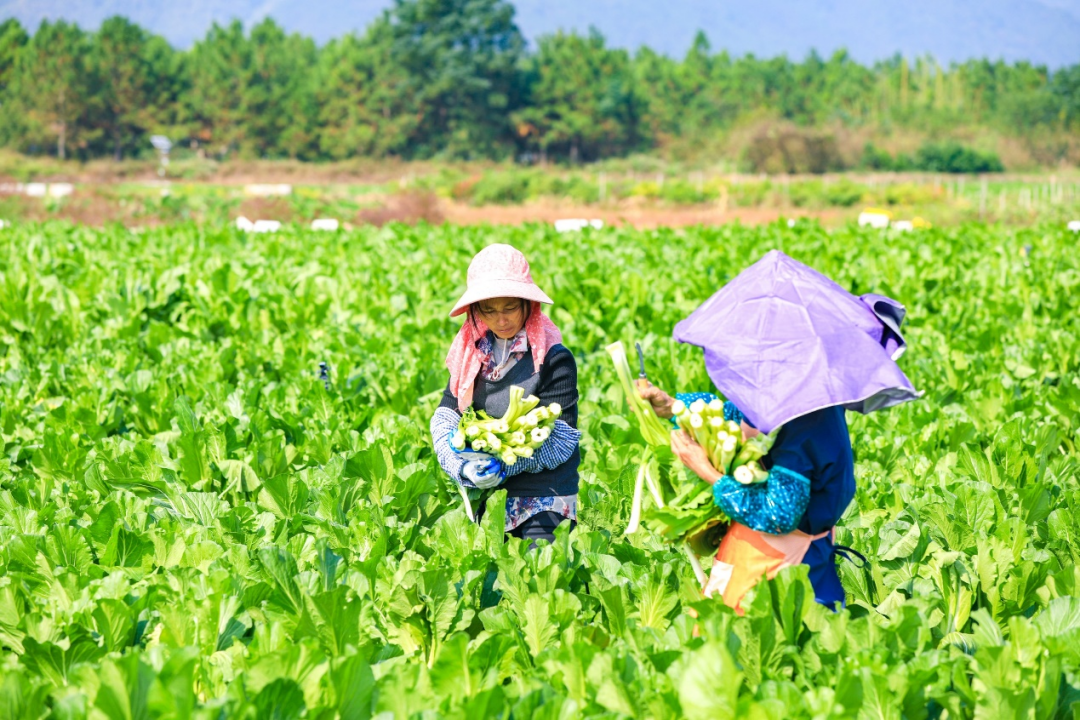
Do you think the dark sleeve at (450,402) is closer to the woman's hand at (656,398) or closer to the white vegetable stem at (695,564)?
the woman's hand at (656,398)

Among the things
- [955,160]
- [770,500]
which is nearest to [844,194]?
[955,160]

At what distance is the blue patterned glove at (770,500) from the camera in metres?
2.56

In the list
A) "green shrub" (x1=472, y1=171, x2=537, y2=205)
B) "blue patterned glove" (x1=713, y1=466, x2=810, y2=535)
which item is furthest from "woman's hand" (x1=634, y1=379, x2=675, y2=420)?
"green shrub" (x1=472, y1=171, x2=537, y2=205)

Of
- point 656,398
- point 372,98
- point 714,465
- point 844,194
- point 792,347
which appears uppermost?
point 372,98

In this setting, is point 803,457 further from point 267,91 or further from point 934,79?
point 934,79

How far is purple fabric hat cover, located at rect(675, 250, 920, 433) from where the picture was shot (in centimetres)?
248

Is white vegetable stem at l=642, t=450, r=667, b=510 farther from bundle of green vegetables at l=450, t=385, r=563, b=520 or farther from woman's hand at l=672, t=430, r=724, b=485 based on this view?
bundle of green vegetables at l=450, t=385, r=563, b=520

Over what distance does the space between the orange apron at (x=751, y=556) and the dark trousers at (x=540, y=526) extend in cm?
89

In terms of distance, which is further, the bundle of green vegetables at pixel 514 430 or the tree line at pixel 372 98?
the tree line at pixel 372 98

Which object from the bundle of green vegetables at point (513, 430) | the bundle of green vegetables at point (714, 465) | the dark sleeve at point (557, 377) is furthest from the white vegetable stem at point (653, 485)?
the dark sleeve at point (557, 377)

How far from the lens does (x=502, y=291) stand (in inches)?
129

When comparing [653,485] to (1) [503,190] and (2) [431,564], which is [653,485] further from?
(1) [503,190]

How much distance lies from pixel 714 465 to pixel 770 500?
7.0 inches

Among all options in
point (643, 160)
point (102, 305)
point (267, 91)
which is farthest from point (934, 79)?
point (102, 305)
